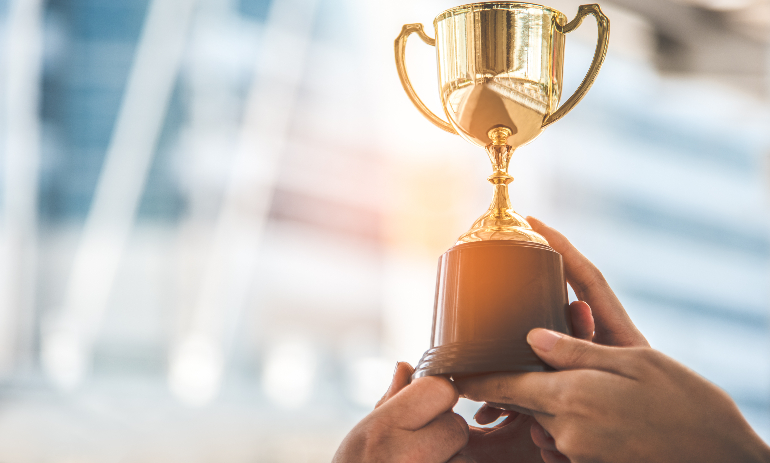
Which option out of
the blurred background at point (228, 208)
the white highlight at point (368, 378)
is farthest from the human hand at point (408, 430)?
the white highlight at point (368, 378)

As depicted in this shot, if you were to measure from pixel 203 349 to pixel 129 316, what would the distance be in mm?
828

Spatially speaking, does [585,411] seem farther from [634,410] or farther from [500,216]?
[500,216]

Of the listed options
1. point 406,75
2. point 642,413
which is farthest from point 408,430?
point 406,75

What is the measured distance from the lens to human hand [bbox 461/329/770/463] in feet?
2.52

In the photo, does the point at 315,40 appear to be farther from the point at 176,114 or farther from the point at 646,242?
the point at 646,242

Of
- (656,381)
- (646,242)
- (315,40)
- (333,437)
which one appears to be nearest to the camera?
(656,381)

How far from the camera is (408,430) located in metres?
0.93

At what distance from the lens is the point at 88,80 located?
249 inches

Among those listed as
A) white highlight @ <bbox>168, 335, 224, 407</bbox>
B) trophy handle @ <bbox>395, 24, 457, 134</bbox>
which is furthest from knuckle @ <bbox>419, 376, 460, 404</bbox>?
white highlight @ <bbox>168, 335, 224, 407</bbox>

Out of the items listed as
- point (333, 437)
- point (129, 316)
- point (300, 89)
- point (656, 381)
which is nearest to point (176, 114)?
point (300, 89)

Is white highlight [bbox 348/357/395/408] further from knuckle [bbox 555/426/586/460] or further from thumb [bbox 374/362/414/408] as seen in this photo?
knuckle [bbox 555/426/586/460]

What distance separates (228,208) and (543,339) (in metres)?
5.35

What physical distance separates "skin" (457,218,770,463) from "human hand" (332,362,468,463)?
127 mm

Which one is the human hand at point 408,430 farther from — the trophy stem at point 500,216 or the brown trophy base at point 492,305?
the trophy stem at point 500,216
